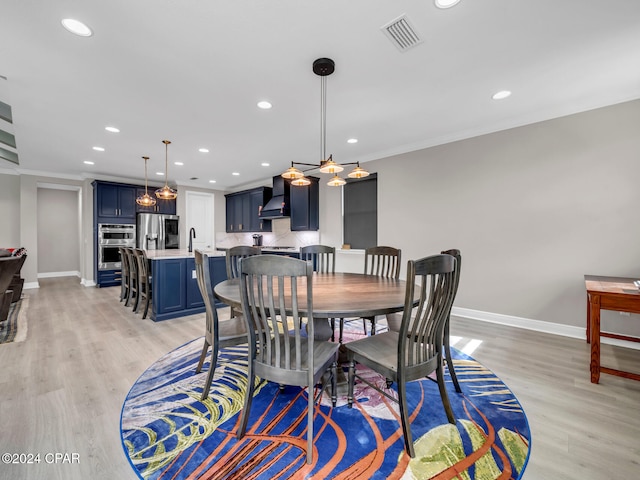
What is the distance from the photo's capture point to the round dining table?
155cm

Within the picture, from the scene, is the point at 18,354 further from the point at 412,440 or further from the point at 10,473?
the point at 412,440

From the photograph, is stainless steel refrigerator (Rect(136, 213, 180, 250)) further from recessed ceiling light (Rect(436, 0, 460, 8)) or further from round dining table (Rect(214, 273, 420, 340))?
recessed ceiling light (Rect(436, 0, 460, 8))

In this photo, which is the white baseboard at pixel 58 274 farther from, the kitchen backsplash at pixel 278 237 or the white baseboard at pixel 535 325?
the white baseboard at pixel 535 325

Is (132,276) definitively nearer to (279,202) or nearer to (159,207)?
(279,202)

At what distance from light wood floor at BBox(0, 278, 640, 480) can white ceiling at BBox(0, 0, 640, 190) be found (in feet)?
8.70

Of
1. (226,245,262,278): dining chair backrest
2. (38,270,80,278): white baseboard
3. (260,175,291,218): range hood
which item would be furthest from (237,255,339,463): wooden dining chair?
(38,270,80,278): white baseboard

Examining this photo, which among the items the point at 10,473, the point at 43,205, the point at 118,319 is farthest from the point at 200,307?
the point at 43,205

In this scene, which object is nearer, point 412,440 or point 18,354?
point 412,440

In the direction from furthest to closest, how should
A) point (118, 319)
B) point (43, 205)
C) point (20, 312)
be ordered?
point (43, 205)
point (20, 312)
point (118, 319)

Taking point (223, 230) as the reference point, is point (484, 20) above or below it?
above

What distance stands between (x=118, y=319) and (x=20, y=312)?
1.76 m

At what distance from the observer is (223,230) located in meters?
8.30

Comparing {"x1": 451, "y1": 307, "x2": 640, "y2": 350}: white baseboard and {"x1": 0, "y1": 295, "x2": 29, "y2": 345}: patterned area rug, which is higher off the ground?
{"x1": 451, "y1": 307, "x2": 640, "y2": 350}: white baseboard

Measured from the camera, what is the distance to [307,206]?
18.8 feet
